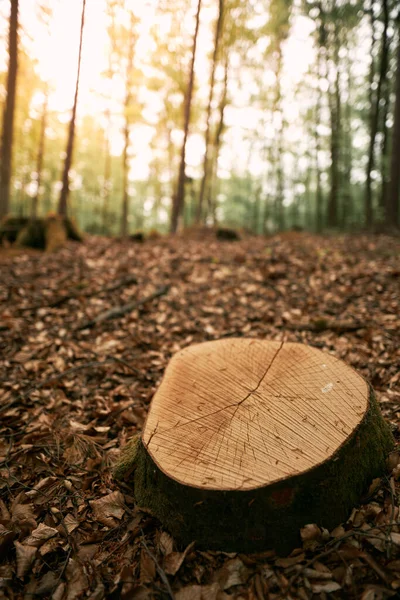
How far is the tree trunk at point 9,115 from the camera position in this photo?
743cm

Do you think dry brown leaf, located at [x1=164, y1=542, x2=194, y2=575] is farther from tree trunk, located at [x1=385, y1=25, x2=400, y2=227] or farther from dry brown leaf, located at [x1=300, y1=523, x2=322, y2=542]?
tree trunk, located at [x1=385, y1=25, x2=400, y2=227]

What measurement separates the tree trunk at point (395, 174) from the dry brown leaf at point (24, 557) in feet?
31.5

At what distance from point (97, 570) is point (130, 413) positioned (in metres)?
1.13

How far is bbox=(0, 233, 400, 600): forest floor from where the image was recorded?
1454 millimetres

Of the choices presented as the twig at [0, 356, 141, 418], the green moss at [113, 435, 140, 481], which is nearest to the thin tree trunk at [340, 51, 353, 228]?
the twig at [0, 356, 141, 418]

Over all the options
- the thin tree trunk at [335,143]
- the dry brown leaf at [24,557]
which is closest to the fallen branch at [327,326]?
the dry brown leaf at [24,557]

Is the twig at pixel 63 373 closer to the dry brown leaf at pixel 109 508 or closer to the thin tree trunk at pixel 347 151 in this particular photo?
the dry brown leaf at pixel 109 508

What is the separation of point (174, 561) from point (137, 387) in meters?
1.61

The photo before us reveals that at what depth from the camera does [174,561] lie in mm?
1505

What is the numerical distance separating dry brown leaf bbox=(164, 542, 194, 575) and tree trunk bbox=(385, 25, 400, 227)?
923 centimetres

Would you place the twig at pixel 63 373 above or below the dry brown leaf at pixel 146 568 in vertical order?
above

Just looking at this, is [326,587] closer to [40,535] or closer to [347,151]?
[40,535]

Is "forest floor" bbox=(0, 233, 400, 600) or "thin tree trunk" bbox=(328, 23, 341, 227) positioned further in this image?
"thin tree trunk" bbox=(328, 23, 341, 227)

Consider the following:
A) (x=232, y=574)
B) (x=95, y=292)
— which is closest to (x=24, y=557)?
(x=232, y=574)
